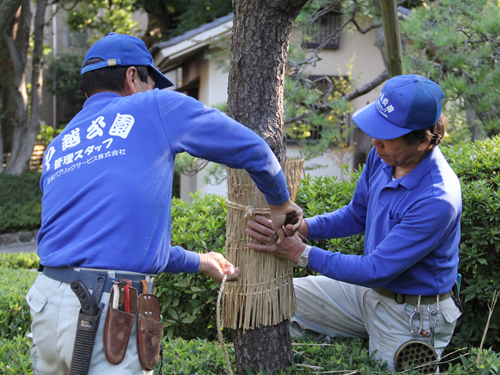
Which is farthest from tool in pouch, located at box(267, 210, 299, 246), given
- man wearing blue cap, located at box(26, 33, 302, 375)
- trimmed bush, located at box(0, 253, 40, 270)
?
trimmed bush, located at box(0, 253, 40, 270)

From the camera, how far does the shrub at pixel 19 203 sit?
11.7 meters

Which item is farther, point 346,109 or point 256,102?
point 346,109

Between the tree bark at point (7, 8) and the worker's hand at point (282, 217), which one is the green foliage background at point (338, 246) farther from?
the tree bark at point (7, 8)

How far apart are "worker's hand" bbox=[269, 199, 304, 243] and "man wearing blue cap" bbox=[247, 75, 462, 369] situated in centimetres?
7

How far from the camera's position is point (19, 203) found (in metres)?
12.2

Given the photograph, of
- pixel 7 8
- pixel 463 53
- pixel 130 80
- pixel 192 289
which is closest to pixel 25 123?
pixel 7 8

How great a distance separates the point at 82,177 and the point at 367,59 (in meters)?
11.2

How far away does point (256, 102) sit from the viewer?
2.56 metres

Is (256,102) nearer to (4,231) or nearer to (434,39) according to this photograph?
(434,39)

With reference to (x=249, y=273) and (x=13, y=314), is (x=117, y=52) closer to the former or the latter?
(x=249, y=273)

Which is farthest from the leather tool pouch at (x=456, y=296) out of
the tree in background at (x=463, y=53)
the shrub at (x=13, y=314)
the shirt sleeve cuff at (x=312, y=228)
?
the shrub at (x=13, y=314)

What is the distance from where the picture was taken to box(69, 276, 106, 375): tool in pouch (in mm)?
1797

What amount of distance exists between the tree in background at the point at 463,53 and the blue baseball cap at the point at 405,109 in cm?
271

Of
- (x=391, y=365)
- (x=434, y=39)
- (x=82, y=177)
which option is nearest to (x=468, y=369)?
(x=391, y=365)
